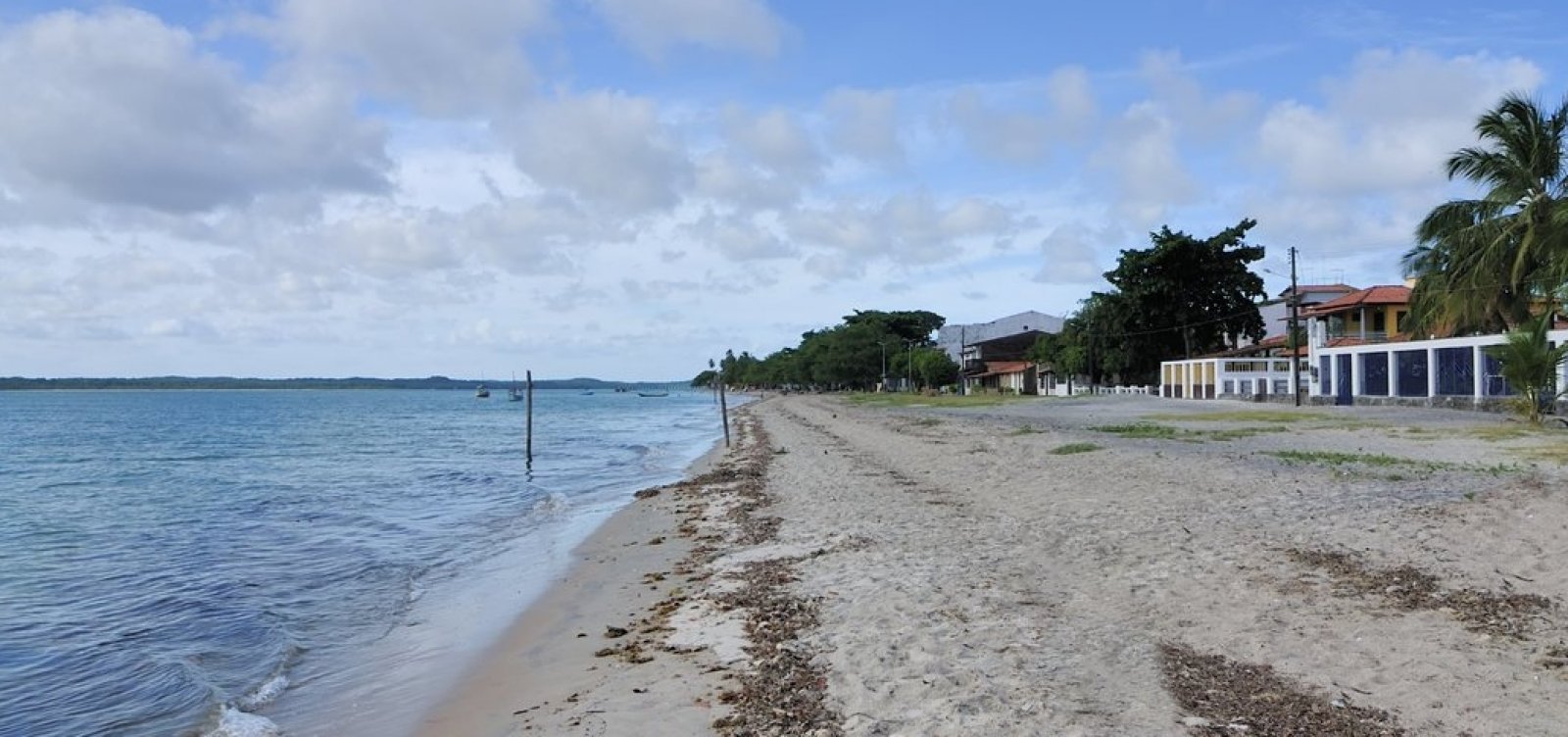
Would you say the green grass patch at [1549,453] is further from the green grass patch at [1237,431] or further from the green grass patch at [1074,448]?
the green grass patch at [1074,448]

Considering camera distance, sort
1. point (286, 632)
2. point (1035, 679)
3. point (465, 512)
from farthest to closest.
→ point (465, 512) → point (286, 632) → point (1035, 679)

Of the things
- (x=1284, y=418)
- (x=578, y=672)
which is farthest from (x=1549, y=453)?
(x=578, y=672)

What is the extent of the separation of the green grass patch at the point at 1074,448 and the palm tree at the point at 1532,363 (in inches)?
496

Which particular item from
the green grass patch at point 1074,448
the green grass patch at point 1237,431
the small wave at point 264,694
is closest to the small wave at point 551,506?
the green grass patch at point 1074,448

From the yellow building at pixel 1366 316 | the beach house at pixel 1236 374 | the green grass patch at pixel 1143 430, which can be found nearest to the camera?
the green grass patch at pixel 1143 430

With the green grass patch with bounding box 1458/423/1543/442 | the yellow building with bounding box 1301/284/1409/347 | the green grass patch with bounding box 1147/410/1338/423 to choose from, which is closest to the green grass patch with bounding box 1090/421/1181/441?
the green grass patch with bounding box 1147/410/1338/423

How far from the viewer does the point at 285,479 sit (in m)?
32.9

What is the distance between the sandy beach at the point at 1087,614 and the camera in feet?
19.5

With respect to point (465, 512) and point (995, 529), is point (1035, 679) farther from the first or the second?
point (465, 512)

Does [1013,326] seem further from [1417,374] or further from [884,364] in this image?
[1417,374]

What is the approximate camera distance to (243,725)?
8.09 meters

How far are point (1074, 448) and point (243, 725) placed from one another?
58.6 feet

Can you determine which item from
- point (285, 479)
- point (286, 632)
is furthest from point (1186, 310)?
point (286, 632)

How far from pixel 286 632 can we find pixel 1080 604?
332 inches
